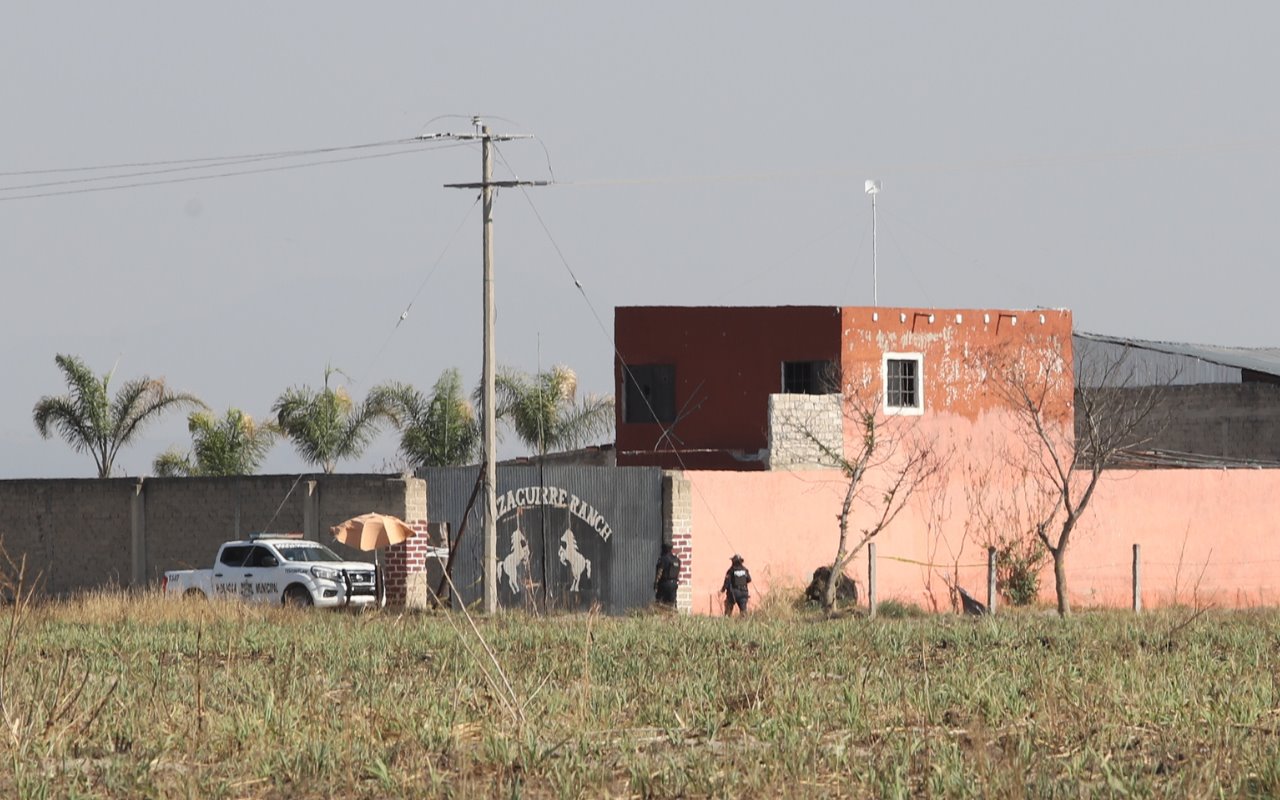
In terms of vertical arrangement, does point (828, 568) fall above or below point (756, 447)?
below

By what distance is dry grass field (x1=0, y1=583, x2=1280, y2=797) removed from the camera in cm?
910

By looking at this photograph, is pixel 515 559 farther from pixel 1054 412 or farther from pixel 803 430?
pixel 1054 412

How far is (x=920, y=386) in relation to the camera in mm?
35906

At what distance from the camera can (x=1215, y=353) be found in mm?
51062

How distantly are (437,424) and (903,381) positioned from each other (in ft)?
59.5

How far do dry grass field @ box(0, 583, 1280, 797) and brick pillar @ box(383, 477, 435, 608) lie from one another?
12.6 metres

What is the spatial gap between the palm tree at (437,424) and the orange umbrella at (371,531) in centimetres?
1898

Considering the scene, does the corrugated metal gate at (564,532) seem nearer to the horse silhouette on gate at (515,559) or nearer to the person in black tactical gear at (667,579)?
the horse silhouette on gate at (515,559)

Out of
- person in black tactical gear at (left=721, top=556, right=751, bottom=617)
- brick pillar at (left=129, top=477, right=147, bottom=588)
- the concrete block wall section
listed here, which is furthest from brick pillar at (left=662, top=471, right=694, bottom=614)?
brick pillar at (left=129, top=477, right=147, bottom=588)

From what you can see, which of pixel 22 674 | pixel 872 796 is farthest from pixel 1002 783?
pixel 22 674

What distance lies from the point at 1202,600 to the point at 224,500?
19.9 metres

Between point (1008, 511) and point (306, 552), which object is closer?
point (306, 552)

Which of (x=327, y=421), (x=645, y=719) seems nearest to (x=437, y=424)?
(x=327, y=421)

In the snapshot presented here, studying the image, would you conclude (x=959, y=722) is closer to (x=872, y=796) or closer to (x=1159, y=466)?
(x=872, y=796)
